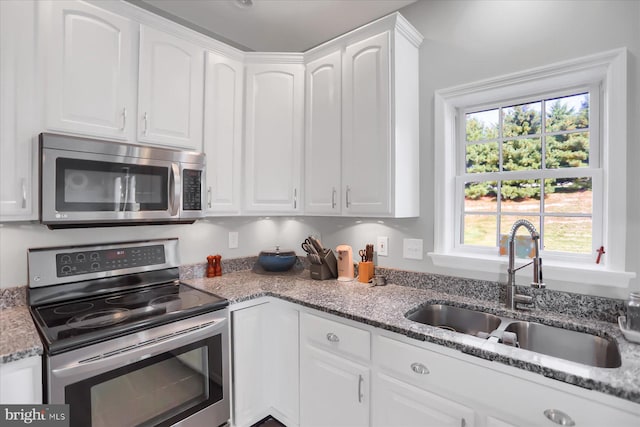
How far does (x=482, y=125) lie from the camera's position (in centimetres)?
195

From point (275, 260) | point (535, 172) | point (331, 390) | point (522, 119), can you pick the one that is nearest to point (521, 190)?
point (535, 172)

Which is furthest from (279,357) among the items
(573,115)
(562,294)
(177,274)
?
(573,115)

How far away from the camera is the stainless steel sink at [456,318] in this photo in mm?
1621

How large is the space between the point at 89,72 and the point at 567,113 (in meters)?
2.43

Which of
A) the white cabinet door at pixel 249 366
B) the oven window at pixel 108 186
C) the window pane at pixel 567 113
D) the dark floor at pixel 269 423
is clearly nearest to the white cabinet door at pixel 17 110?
the oven window at pixel 108 186

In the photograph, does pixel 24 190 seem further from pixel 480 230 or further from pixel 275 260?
pixel 480 230

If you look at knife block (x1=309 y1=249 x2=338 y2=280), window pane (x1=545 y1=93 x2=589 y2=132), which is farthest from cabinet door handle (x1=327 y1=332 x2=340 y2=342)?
window pane (x1=545 y1=93 x2=589 y2=132)

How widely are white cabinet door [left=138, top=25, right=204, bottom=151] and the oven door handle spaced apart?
3.44 ft

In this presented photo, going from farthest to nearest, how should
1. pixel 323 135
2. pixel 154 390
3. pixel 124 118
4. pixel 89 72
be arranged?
pixel 323 135 < pixel 124 118 < pixel 89 72 < pixel 154 390

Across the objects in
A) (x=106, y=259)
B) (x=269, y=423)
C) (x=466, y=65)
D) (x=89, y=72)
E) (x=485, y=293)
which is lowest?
(x=269, y=423)

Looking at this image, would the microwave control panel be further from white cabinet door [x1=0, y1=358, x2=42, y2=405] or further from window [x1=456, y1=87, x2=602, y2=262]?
window [x1=456, y1=87, x2=602, y2=262]

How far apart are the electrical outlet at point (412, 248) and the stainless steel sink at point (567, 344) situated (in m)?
0.66

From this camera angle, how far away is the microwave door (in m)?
1.44

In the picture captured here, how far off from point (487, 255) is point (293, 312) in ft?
3.88
